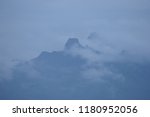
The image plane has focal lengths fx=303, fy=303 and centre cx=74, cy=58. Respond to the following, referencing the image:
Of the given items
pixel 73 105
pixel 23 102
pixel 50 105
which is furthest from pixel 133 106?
pixel 23 102

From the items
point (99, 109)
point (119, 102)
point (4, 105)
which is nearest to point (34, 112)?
point (4, 105)

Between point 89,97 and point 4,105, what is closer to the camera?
point 4,105

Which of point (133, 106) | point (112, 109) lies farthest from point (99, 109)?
point (133, 106)

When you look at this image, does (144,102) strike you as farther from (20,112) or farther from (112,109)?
(20,112)

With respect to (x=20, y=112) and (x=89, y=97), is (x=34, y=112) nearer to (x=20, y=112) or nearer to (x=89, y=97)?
(x=20, y=112)

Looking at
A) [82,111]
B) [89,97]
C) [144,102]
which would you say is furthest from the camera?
[89,97]

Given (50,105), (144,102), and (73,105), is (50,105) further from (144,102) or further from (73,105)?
(144,102)

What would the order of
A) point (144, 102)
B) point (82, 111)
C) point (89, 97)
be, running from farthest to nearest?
point (89, 97) → point (144, 102) → point (82, 111)

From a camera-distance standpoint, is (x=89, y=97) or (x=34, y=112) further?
(x=89, y=97)
